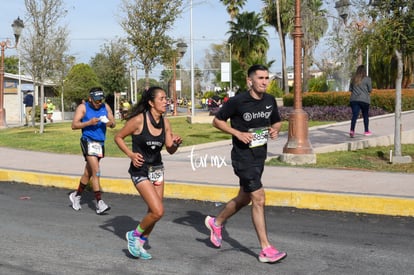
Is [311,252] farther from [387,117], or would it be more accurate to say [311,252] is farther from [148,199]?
[387,117]

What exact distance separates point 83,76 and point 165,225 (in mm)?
46753

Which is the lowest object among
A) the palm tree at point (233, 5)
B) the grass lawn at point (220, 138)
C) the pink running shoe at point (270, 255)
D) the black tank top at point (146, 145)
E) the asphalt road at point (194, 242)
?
the asphalt road at point (194, 242)

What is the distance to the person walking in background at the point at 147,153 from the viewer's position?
5438 millimetres

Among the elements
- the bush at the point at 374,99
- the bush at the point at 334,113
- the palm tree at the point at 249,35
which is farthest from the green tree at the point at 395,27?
the palm tree at the point at 249,35

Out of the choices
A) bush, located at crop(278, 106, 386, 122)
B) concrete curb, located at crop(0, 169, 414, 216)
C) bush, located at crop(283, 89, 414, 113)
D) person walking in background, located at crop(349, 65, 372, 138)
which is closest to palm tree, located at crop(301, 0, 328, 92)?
bush, located at crop(283, 89, 414, 113)

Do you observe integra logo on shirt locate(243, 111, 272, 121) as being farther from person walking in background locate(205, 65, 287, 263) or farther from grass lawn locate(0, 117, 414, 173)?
grass lawn locate(0, 117, 414, 173)

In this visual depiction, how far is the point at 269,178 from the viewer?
31.4ft

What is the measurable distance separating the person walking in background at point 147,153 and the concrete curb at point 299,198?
118 inches

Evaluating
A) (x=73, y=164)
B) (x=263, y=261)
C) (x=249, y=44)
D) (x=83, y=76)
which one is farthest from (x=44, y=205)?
(x=249, y=44)

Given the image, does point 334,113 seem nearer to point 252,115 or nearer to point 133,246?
point 252,115

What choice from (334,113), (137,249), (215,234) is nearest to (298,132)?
(215,234)

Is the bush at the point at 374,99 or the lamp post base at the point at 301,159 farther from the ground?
the bush at the point at 374,99

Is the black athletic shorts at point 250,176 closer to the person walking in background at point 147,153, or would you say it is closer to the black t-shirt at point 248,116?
the black t-shirt at point 248,116

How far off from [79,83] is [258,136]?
45.3 m
